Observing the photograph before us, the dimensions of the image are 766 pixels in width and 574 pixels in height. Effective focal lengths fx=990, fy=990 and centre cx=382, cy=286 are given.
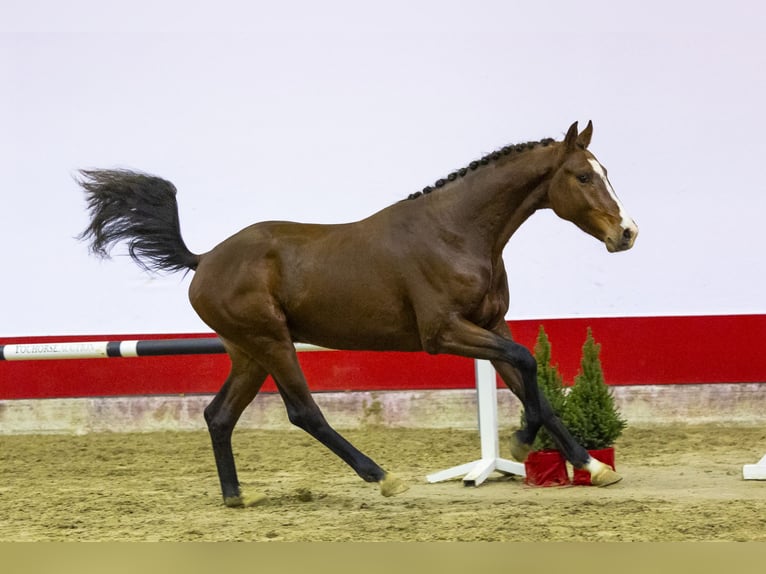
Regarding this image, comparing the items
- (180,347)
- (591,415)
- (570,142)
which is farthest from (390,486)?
(180,347)

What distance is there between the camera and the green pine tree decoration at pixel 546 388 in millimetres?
5055

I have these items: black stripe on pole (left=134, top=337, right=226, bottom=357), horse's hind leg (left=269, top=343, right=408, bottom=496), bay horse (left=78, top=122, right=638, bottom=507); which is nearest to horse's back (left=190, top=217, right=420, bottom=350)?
bay horse (left=78, top=122, right=638, bottom=507)

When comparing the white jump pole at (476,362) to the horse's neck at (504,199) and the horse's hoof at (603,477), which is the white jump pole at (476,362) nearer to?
the horse's hoof at (603,477)

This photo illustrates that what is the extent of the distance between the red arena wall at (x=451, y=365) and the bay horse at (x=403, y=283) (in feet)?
8.30

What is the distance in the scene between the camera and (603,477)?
4750mm

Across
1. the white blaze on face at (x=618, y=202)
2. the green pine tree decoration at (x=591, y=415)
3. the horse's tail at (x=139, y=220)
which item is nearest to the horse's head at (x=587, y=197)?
the white blaze on face at (x=618, y=202)

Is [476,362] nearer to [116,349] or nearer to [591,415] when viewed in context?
[591,415]

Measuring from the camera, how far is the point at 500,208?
4637 millimetres

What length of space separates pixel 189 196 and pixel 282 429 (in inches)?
76.1

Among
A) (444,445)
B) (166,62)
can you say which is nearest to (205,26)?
(166,62)

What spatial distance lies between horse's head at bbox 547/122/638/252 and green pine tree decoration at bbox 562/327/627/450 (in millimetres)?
946

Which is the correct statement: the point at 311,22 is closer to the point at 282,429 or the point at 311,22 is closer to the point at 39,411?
the point at 282,429

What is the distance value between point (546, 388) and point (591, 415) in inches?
11.2

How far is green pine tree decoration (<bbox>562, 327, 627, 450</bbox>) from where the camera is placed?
5.02 metres
